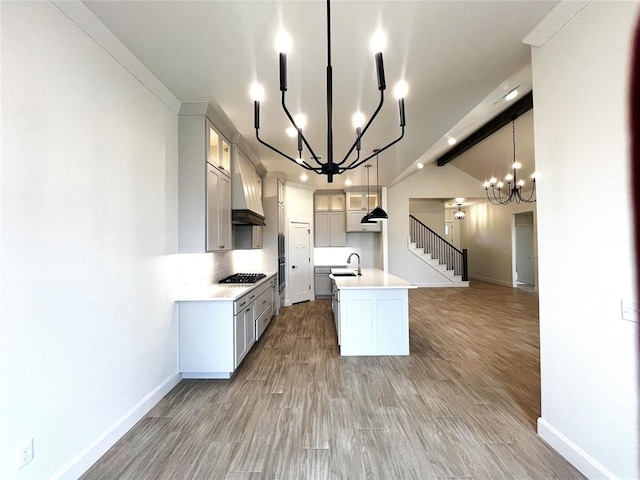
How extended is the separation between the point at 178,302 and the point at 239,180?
1.81 m

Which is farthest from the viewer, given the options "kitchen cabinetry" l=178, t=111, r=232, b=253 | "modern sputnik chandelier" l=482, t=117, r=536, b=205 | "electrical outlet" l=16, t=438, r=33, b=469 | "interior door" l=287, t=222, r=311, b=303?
"modern sputnik chandelier" l=482, t=117, r=536, b=205

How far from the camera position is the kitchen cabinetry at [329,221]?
792 centimetres

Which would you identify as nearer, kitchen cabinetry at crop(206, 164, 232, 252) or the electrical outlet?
the electrical outlet

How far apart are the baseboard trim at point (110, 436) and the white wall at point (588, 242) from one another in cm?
291

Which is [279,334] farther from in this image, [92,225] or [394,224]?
[394,224]

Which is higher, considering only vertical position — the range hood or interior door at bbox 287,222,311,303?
the range hood

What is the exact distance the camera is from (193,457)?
194 centimetres

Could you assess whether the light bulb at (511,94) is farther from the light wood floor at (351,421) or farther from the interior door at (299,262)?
the interior door at (299,262)

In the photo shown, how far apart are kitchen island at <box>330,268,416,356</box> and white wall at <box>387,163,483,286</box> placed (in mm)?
5523

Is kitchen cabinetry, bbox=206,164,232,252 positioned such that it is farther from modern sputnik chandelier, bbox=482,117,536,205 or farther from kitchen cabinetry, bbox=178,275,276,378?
modern sputnik chandelier, bbox=482,117,536,205

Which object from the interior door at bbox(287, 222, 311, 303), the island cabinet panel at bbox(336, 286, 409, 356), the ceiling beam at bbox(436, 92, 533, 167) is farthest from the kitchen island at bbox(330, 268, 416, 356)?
the ceiling beam at bbox(436, 92, 533, 167)

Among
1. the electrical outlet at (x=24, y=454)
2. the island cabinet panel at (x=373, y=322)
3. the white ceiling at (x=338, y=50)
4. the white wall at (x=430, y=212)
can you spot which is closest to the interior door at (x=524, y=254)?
the white wall at (x=430, y=212)

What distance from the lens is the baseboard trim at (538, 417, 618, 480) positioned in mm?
1670

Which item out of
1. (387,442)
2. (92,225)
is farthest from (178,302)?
(387,442)
